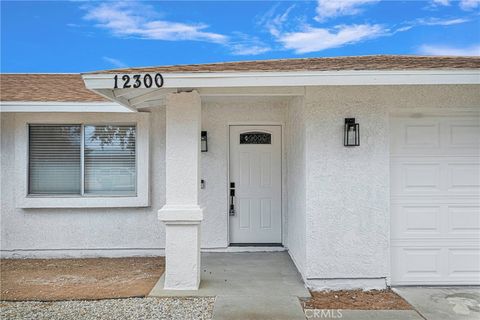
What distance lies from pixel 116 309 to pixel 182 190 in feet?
5.53

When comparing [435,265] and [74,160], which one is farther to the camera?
[74,160]

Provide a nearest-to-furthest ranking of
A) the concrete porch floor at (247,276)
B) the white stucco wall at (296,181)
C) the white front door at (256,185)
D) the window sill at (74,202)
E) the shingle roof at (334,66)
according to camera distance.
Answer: the shingle roof at (334,66), the concrete porch floor at (247,276), the white stucco wall at (296,181), the window sill at (74,202), the white front door at (256,185)

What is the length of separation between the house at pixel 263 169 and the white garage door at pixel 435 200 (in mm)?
15

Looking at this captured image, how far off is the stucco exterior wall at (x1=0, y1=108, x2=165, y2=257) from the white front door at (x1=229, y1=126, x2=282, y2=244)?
151 centimetres

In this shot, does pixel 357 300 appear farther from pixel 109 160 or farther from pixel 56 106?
pixel 56 106

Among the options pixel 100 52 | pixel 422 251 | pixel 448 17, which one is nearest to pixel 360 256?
pixel 422 251

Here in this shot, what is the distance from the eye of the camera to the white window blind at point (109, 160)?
22.2 feet

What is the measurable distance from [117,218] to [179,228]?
2.62 metres

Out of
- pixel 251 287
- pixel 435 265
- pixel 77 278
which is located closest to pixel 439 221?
pixel 435 265

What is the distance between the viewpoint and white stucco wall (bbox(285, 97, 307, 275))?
508 cm

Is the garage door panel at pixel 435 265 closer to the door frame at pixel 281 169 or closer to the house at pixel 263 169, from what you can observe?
the house at pixel 263 169

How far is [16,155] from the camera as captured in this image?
21.8ft

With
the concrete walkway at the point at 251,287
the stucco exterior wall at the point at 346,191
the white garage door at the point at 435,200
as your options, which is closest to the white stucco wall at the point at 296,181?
the stucco exterior wall at the point at 346,191

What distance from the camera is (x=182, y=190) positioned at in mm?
4734
